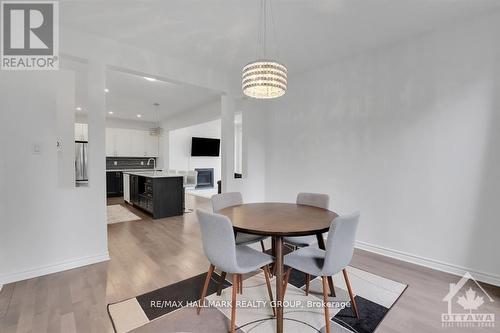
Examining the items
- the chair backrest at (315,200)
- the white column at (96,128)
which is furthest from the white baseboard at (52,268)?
the chair backrest at (315,200)

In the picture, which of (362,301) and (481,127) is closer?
(362,301)

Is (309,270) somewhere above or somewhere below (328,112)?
below

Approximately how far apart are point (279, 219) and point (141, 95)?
15.5 ft

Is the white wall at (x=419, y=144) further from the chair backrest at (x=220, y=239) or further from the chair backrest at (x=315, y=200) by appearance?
the chair backrest at (x=220, y=239)

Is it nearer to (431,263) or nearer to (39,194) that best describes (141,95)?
(39,194)

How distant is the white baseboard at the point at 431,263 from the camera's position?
2336 mm

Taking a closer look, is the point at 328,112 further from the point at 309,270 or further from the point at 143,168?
the point at 143,168

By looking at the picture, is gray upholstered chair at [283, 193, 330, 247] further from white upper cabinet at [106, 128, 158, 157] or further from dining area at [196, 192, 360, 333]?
white upper cabinet at [106, 128, 158, 157]

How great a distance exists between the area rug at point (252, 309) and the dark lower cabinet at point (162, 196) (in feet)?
8.96

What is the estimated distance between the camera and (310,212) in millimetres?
2137

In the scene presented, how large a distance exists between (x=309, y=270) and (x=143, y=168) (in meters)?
8.25

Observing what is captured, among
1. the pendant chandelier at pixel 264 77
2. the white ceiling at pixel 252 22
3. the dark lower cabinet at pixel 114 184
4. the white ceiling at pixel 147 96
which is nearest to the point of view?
the pendant chandelier at pixel 264 77

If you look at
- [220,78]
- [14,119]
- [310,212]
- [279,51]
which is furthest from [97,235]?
[279,51]

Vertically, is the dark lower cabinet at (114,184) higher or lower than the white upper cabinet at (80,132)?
lower
